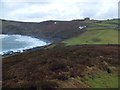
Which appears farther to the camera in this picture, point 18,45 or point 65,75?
point 18,45

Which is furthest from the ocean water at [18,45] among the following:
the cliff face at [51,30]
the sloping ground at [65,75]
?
the sloping ground at [65,75]

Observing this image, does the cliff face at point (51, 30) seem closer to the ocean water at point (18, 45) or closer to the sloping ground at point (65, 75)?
the ocean water at point (18, 45)

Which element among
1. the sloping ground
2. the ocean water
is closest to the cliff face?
the ocean water

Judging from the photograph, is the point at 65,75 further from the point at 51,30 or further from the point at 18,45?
the point at 51,30

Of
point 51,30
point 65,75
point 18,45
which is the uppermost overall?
point 51,30

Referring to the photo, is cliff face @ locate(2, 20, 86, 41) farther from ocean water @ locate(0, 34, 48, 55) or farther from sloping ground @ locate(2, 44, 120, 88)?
sloping ground @ locate(2, 44, 120, 88)

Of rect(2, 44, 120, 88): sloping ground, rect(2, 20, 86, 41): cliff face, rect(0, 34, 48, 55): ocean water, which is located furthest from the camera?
rect(2, 20, 86, 41): cliff face

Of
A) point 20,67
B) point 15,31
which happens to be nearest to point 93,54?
point 20,67

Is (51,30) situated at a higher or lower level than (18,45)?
higher

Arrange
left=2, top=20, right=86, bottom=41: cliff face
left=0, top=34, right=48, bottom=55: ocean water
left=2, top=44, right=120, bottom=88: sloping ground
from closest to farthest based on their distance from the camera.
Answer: left=2, top=44, right=120, bottom=88: sloping ground
left=0, top=34, right=48, bottom=55: ocean water
left=2, top=20, right=86, bottom=41: cliff face

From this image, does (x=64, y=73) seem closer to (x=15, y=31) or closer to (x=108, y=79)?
(x=108, y=79)

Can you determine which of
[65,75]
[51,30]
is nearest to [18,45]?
[51,30]

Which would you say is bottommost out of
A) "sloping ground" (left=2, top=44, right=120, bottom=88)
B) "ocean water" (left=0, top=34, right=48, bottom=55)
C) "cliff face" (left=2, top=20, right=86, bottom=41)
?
"ocean water" (left=0, top=34, right=48, bottom=55)
